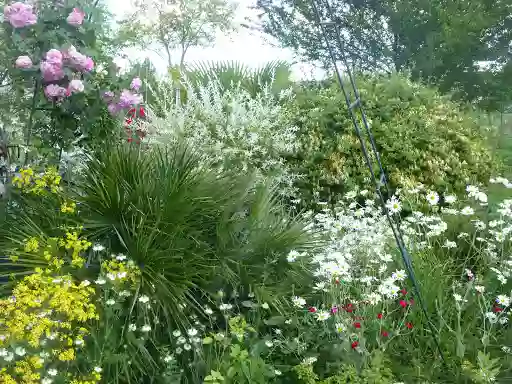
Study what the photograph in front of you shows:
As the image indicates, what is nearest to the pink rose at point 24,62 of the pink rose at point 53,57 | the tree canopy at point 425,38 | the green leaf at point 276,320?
the pink rose at point 53,57

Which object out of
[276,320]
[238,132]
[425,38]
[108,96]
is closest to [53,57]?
[108,96]

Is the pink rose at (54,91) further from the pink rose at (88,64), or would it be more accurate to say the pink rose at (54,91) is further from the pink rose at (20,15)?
the pink rose at (20,15)

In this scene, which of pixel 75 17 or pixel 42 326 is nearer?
pixel 42 326

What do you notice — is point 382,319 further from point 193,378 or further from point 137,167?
point 137,167

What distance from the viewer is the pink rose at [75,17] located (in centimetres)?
433

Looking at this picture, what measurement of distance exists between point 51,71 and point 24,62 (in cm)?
20

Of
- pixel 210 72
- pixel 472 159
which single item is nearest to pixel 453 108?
pixel 472 159

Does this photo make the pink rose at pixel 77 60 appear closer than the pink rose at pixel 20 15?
No

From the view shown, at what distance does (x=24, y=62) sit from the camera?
4203mm

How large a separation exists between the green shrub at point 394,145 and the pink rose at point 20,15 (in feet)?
12.8

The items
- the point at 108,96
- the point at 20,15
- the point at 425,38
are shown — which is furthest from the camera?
the point at 425,38

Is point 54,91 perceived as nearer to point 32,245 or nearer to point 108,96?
point 108,96

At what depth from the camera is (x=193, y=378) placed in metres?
3.40

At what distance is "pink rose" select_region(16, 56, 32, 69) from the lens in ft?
13.8
